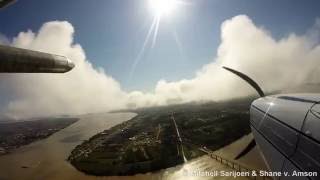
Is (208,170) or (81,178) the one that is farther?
(81,178)

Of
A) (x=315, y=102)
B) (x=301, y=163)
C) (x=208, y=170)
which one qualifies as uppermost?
(x=315, y=102)

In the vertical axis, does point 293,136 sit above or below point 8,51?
below

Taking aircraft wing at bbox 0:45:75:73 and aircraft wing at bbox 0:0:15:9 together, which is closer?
aircraft wing at bbox 0:45:75:73

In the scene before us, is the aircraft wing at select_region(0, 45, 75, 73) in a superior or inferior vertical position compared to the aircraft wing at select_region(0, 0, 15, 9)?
inferior

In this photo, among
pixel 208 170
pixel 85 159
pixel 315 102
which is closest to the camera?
pixel 315 102

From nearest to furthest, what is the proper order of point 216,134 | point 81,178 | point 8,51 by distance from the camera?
1. point 8,51
2. point 81,178
3. point 216,134

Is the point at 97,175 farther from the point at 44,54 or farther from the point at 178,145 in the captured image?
the point at 44,54

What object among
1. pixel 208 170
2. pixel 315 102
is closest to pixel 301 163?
pixel 315 102

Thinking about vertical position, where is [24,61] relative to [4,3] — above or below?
below

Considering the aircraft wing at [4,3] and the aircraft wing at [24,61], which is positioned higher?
the aircraft wing at [4,3]

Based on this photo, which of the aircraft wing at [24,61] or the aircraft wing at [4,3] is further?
the aircraft wing at [4,3]

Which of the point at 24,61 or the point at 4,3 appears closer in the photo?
the point at 24,61
